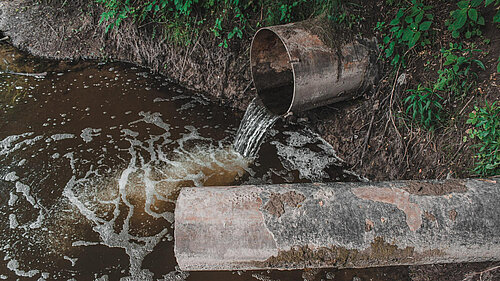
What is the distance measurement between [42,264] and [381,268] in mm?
2998

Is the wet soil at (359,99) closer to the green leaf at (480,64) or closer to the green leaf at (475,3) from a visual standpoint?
the green leaf at (480,64)

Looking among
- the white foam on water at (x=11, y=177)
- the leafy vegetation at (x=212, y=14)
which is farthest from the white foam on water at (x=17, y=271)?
the leafy vegetation at (x=212, y=14)

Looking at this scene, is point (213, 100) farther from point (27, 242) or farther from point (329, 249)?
point (329, 249)

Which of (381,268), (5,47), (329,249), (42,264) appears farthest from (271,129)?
(5,47)

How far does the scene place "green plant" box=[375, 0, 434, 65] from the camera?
3287mm

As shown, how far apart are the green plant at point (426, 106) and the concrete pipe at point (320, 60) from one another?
0.60 metres

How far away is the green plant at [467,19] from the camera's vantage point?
2.95 meters

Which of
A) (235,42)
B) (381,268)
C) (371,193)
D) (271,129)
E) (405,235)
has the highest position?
(235,42)

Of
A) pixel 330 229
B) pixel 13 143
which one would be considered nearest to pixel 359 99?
pixel 330 229

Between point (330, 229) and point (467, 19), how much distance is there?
7.77ft

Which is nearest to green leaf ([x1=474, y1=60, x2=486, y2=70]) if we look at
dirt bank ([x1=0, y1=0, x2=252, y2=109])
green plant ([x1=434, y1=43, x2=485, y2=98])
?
green plant ([x1=434, y1=43, x2=485, y2=98])

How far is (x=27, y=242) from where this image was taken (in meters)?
3.30

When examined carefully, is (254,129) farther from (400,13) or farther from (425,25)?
(425,25)

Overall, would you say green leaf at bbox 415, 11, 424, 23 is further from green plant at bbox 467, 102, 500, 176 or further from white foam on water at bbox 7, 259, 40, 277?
white foam on water at bbox 7, 259, 40, 277
